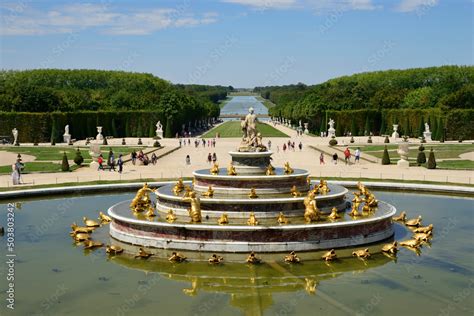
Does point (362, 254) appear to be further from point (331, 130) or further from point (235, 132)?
point (235, 132)

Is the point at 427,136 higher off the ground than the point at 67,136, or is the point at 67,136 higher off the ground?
the point at 427,136

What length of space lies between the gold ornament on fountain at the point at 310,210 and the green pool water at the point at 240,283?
184cm

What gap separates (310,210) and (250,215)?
7.66ft

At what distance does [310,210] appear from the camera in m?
24.0

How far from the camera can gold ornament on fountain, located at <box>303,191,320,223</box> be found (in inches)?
945

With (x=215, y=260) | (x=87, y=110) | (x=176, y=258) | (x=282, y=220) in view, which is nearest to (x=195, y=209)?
(x=176, y=258)

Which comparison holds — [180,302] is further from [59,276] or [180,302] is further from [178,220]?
[178,220]

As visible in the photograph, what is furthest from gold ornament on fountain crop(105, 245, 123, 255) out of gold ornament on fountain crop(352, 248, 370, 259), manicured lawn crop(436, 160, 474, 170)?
manicured lawn crop(436, 160, 474, 170)

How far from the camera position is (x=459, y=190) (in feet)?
119

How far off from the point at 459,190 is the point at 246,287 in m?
21.4

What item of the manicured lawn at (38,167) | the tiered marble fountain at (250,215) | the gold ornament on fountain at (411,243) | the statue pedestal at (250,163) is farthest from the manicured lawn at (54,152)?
the gold ornament on fountain at (411,243)

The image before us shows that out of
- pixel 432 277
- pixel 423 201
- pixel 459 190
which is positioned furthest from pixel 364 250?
pixel 459 190

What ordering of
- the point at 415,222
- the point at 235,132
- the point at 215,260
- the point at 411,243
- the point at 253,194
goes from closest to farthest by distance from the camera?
the point at 215,260 < the point at 411,243 < the point at 253,194 < the point at 415,222 < the point at 235,132

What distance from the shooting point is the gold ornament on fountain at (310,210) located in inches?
945
